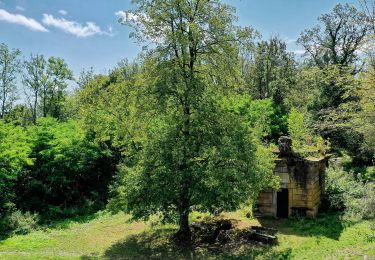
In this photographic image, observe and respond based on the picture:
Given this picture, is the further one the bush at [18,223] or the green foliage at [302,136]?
the green foliage at [302,136]

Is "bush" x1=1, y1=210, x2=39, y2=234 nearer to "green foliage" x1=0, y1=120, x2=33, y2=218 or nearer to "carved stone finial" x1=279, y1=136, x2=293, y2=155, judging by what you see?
"green foliage" x1=0, y1=120, x2=33, y2=218

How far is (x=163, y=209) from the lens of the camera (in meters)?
18.3

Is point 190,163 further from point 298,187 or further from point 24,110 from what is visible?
point 24,110

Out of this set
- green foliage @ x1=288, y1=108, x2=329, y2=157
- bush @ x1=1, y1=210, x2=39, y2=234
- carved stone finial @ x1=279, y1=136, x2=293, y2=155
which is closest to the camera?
carved stone finial @ x1=279, y1=136, x2=293, y2=155

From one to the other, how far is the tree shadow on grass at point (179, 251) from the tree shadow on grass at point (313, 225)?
3053 mm

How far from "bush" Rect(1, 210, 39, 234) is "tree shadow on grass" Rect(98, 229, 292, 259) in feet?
23.6

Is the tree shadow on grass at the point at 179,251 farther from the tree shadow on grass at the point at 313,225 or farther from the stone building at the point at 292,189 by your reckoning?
the stone building at the point at 292,189

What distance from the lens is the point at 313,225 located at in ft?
68.1

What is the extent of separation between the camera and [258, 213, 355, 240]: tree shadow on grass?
19564mm

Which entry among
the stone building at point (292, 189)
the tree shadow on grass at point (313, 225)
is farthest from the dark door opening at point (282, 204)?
the tree shadow on grass at point (313, 225)

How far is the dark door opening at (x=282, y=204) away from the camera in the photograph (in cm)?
2270

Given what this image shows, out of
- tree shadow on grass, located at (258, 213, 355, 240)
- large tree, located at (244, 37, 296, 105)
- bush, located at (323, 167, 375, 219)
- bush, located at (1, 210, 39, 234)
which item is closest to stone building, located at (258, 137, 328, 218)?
tree shadow on grass, located at (258, 213, 355, 240)

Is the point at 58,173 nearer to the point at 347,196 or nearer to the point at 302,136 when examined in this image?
the point at 347,196

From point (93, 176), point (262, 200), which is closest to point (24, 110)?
point (93, 176)
